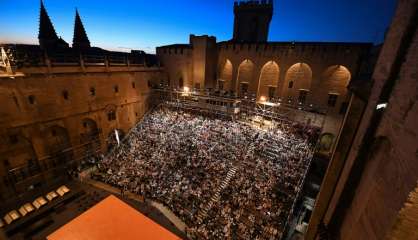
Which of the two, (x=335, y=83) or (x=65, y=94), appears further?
(x=65, y=94)

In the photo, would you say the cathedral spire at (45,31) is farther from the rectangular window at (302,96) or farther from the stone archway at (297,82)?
the rectangular window at (302,96)

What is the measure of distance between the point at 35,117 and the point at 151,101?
13361 millimetres

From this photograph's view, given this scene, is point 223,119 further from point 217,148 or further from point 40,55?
point 40,55

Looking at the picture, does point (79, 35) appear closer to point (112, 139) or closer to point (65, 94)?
point (65, 94)

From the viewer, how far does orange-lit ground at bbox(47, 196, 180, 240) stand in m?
9.80

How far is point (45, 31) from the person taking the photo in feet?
94.2

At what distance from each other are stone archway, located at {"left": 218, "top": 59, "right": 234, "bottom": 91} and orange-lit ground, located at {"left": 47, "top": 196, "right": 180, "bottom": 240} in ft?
62.9

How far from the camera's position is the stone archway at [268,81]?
2197 cm

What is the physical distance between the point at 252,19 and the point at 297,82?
14.3 m

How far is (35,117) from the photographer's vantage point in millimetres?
17406

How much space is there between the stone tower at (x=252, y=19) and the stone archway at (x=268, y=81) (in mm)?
9664

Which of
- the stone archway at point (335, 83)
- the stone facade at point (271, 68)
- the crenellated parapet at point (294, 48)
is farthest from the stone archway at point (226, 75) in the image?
the stone archway at point (335, 83)

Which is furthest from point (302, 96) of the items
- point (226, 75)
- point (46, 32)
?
point (46, 32)

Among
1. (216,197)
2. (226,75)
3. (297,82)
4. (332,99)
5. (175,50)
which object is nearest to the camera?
(216,197)
